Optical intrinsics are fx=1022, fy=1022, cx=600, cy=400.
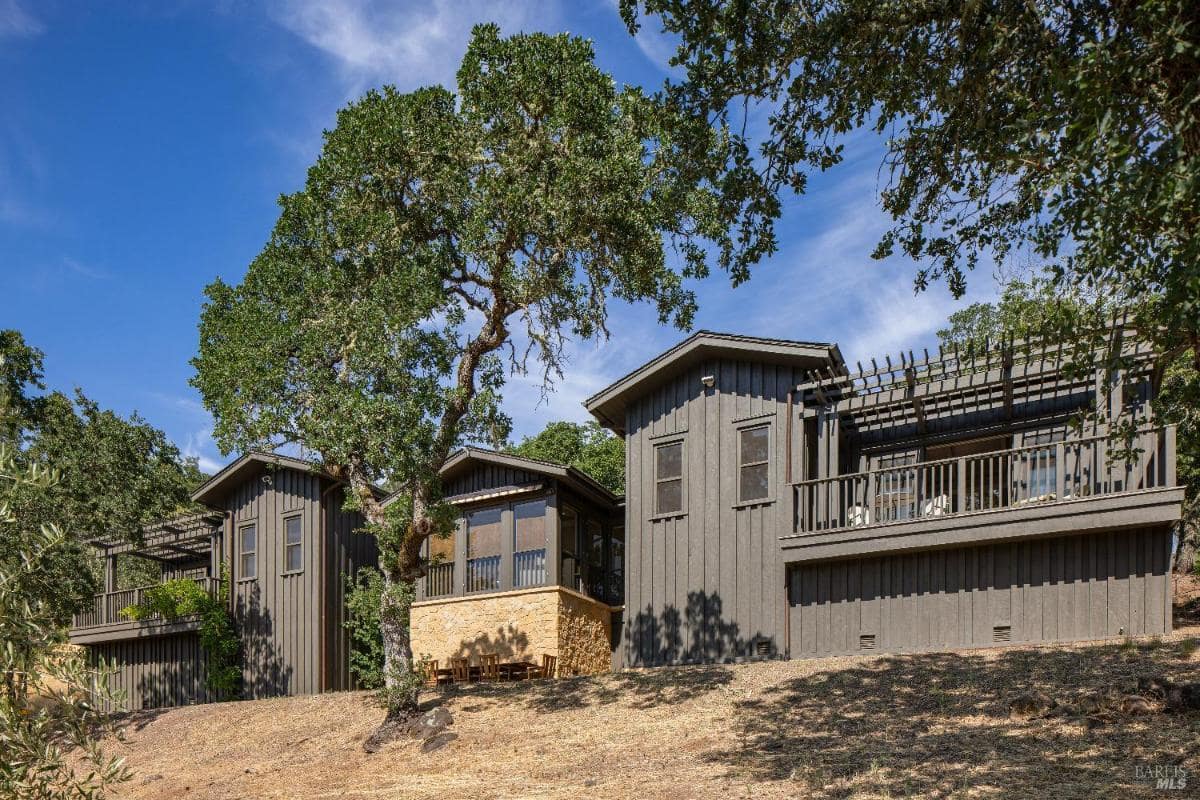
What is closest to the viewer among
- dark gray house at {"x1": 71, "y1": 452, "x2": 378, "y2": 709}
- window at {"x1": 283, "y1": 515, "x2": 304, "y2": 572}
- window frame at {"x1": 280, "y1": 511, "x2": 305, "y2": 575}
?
dark gray house at {"x1": 71, "y1": 452, "x2": 378, "y2": 709}

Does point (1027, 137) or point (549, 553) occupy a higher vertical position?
point (1027, 137)

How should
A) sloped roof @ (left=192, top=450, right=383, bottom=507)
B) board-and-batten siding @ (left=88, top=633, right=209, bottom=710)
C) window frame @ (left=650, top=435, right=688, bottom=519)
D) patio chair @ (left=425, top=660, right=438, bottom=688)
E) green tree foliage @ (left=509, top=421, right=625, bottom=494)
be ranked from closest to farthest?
window frame @ (left=650, top=435, right=688, bottom=519) < patio chair @ (left=425, top=660, right=438, bottom=688) < sloped roof @ (left=192, top=450, right=383, bottom=507) < board-and-batten siding @ (left=88, top=633, right=209, bottom=710) < green tree foliage @ (left=509, top=421, right=625, bottom=494)

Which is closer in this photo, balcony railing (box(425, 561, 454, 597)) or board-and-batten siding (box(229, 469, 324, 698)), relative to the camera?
balcony railing (box(425, 561, 454, 597))

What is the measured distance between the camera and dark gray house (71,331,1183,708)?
16062mm

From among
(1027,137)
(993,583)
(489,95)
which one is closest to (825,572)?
(993,583)

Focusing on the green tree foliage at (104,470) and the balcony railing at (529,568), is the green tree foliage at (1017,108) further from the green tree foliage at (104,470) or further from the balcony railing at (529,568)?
the green tree foliage at (104,470)

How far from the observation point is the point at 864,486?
18109 millimetres

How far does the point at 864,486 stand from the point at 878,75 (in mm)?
10064

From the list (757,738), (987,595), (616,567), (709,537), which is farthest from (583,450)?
(757,738)

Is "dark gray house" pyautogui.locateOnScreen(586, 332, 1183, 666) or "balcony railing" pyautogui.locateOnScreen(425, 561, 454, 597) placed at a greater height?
"dark gray house" pyautogui.locateOnScreen(586, 332, 1183, 666)

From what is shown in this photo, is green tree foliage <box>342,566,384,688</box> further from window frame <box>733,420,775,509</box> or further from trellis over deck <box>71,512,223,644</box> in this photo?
window frame <box>733,420,775,509</box>

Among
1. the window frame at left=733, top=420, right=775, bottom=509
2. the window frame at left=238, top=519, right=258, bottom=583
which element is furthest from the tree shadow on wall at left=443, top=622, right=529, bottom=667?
the window frame at left=238, top=519, right=258, bottom=583

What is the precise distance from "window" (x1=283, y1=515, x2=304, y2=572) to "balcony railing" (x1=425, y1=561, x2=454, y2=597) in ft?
11.0

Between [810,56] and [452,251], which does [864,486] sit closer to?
[452,251]
